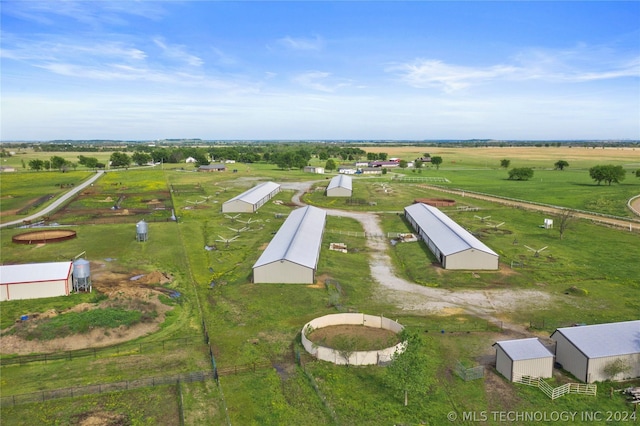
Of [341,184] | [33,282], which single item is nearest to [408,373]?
[33,282]

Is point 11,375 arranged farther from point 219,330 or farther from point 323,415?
point 323,415

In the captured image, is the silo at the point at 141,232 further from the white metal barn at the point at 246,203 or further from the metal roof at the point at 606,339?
the metal roof at the point at 606,339

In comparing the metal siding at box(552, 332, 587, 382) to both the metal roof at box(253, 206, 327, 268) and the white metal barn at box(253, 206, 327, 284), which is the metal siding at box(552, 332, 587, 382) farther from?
the metal roof at box(253, 206, 327, 268)

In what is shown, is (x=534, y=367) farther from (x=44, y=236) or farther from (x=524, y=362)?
(x=44, y=236)

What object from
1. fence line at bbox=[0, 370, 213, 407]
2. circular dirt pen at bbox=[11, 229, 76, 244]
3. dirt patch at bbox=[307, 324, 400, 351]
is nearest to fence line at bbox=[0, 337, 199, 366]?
fence line at bbox=[0, 370, 213, 407]

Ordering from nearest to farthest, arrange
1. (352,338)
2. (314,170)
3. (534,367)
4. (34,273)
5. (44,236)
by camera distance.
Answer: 1. (534,367)
2. (352,338)
3. (34,273)
4. (44,236)
5. (314,170)
